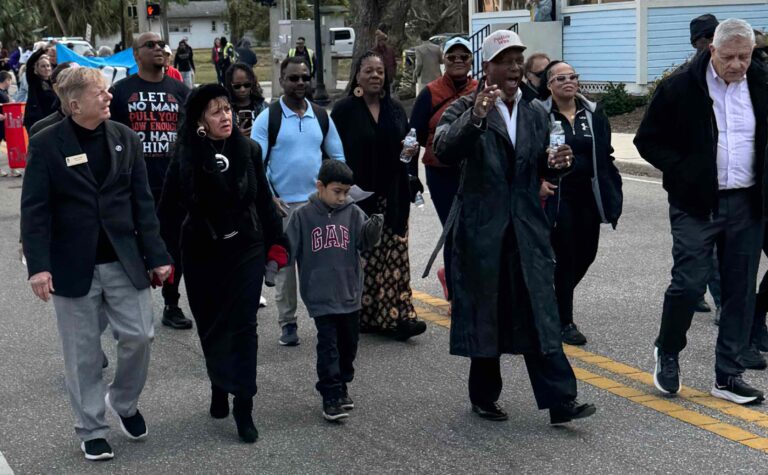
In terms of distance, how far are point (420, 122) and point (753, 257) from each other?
2.82 m

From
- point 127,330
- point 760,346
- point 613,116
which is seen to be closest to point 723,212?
point 760,346

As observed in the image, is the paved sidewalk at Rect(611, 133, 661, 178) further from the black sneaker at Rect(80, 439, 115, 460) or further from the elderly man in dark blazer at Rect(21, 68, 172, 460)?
the black sneaker at Rect(80, 439, 115, 460)

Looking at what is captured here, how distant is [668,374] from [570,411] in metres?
0.88

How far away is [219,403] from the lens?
6445 mm

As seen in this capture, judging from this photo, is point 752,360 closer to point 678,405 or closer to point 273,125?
point 678,405

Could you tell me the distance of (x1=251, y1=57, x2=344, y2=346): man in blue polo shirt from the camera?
8039mm

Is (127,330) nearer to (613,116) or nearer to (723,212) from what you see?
(723,212)

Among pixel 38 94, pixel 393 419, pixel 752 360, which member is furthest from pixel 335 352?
pixel 38 94

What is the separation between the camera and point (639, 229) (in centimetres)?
1222

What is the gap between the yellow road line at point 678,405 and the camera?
5.96m

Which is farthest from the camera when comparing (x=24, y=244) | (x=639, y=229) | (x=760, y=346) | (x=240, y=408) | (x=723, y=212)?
(x=639, y=229)

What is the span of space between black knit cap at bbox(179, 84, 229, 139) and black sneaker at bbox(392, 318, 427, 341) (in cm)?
259

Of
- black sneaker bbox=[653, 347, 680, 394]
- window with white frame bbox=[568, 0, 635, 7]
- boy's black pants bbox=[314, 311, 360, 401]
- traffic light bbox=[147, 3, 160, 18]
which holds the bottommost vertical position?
black sneaker bbox=[653, 347, 680, 394]

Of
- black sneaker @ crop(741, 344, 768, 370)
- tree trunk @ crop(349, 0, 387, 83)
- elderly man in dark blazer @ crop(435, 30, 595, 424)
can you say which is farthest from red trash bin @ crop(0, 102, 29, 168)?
tree trunk @ crop(349, 0, 387, 83)
